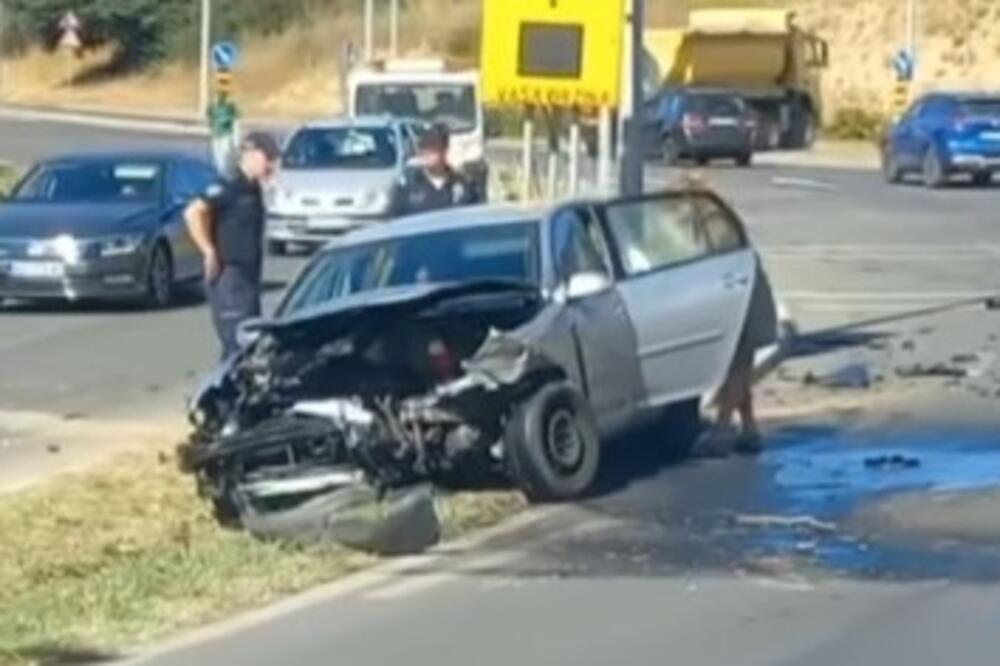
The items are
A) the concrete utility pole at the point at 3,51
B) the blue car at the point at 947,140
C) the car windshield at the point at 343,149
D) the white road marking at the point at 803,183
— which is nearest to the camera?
the car windshield at the point at 343,149

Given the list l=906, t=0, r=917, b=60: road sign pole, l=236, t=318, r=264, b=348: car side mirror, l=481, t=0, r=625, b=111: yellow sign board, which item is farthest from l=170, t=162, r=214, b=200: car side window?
l=906, t=0, r=917, b=60: road sign pole

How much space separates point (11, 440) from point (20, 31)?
9075 centimetres

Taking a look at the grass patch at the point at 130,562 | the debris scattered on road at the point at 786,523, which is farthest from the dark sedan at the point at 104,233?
the debris scattered on road at the point at 786,523

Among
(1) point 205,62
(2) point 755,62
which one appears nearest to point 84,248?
(2) point 755,62

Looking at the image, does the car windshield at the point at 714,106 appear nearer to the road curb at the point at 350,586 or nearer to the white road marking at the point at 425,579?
the road curb at the point at 350,586

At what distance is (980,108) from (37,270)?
98.2 feet

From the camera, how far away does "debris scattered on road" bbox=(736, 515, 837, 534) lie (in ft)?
53.3

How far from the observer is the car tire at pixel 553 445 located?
16984 millimetres

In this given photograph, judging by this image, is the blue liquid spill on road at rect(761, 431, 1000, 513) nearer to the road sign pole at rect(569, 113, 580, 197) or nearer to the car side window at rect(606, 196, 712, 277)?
the car side window at rect(606, 196, 712, 277)

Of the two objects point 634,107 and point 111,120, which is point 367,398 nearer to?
point 634,107

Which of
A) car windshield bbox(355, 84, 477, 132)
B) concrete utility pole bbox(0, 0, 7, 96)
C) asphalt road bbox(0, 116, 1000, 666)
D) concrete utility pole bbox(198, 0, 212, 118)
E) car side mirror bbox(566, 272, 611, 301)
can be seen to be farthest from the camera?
concrete utility pole bbox(0, 0, 7, 96)

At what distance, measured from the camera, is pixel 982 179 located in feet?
191

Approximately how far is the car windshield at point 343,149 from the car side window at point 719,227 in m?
19.6

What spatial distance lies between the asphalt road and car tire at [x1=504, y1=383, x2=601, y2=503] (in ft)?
0.63
